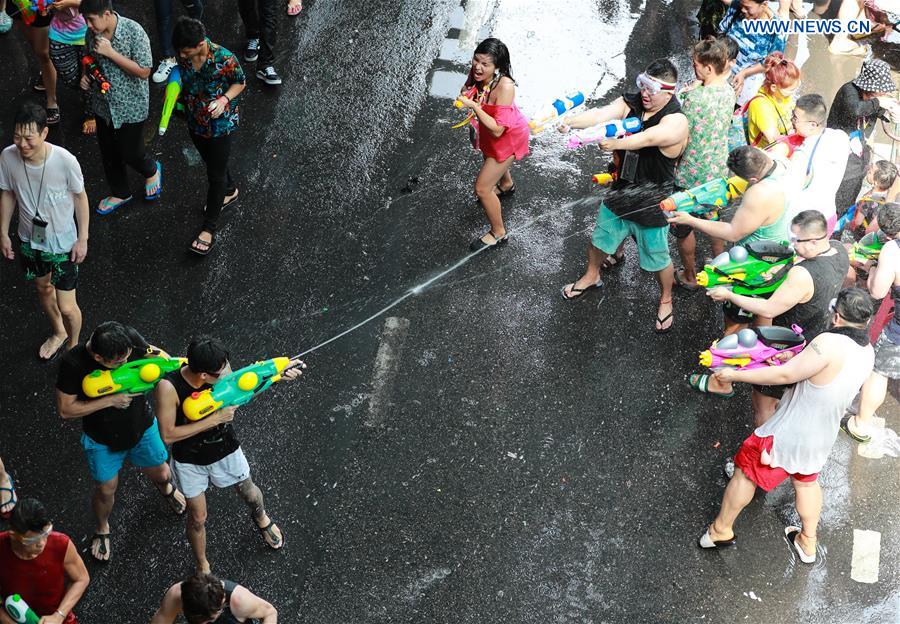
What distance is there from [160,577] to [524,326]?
303 cm

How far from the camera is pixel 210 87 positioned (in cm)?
631

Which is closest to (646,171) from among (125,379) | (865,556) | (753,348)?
(753,348)

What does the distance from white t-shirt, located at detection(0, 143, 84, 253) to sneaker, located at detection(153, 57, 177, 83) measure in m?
3.08

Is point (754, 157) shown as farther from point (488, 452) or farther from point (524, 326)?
point (488, 452)

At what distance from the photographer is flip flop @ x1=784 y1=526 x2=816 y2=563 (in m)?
5.34

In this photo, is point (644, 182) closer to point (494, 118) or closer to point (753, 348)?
point (494, 118)

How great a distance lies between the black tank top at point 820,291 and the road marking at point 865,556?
49.9 inches

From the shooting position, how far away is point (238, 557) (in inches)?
201

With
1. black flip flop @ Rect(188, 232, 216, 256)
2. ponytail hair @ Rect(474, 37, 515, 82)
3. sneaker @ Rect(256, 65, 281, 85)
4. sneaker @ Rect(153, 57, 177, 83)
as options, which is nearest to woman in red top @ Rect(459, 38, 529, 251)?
ponytail hair @ Rect(474, 37, 515, 82)

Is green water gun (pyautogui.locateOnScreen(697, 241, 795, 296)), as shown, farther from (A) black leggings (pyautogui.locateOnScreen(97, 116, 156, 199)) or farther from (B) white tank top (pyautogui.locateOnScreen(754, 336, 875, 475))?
(A) black leggings (pyautogui.locateOnScreen(97, 116, 156, 199))

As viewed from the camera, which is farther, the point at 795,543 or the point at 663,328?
the point at 663,328

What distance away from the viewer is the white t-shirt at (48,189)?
5398 mm

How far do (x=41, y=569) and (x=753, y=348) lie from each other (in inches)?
154
